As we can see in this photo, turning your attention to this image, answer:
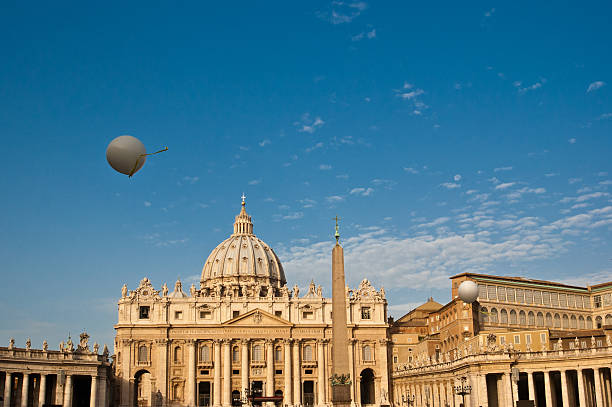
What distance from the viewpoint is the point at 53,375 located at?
254ft

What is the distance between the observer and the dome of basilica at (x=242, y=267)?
463 feet

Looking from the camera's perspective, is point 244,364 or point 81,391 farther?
point 244,364

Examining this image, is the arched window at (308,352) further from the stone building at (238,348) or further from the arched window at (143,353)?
the arched window at (143,353)

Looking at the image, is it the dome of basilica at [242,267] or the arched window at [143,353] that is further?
the dome of basilica at [242,267]

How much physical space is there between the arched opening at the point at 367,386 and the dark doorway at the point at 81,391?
41.0 metres

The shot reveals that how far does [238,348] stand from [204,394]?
26.5 ft

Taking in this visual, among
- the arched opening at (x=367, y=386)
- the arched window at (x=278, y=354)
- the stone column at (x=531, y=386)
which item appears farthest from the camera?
the arched opening at (x=367, y=386)

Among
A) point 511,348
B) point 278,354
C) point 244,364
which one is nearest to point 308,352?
point 278,354

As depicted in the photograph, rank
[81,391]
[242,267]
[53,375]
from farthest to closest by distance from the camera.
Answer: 1. [242,267]
2. [81,391]
3. [53,375]

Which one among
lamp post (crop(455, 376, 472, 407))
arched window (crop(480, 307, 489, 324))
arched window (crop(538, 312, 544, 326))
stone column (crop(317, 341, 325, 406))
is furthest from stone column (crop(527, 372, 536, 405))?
stone column (crop(317, 341, 325, 406))

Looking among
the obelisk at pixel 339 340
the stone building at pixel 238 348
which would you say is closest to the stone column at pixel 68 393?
the stone building at pixel 238 348

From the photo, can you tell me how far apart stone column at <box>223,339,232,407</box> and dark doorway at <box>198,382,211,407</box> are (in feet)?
10.8

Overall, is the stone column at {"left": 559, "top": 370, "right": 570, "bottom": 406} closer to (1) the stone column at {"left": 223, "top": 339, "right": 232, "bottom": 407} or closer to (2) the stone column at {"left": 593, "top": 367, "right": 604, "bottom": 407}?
(2) the stone column at {"left": 593, "top": 367, "right": 604, "bottom": 407}

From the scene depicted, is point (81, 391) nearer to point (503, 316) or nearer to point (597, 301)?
point (503, 316)
